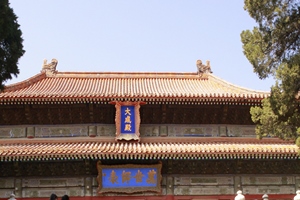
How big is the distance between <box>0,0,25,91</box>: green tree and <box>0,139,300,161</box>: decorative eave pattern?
12.9ft

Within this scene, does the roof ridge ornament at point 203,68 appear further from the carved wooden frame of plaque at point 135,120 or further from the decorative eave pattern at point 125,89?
the carved wooden frame of plaque at point 135,120

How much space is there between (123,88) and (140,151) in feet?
16.5

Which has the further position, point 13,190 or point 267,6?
point 13,190

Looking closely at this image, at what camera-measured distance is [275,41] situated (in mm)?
12859

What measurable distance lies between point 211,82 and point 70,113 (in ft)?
20.4

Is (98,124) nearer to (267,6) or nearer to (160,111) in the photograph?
(160,111)

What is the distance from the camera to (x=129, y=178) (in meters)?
17.0

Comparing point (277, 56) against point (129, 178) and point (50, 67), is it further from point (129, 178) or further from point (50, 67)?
point (50, 67)

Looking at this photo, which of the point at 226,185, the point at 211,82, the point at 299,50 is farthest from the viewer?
the point at 211,82

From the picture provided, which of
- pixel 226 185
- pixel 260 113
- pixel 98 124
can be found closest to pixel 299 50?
pixel 260 113

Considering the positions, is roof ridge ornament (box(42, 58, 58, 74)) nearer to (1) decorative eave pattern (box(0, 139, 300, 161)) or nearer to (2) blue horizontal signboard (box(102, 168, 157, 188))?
(1) decorative eave pattern (box(0, 139, 300, 161))

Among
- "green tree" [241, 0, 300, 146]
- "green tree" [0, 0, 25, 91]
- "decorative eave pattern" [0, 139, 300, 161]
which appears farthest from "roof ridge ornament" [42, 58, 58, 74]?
"green tree" [241, 0, 300, 146]

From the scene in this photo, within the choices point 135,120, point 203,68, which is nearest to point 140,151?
point 135,120

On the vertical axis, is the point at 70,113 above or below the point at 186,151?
above
